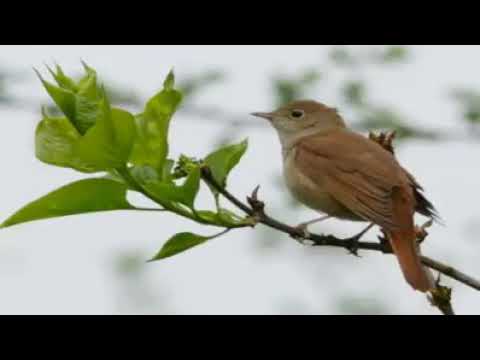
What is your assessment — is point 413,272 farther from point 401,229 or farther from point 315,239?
point 401,229

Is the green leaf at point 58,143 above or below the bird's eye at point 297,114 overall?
below

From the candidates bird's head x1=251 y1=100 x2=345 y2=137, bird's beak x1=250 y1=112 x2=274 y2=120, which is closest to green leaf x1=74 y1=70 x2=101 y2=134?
bird's beak x1=250 y1=112 x2=274 y2=120

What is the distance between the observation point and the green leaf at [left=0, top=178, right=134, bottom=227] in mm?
3033

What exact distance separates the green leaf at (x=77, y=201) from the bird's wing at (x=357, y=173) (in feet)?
5.78

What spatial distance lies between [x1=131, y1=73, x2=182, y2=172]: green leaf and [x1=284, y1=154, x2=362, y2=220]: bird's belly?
8.34 ft

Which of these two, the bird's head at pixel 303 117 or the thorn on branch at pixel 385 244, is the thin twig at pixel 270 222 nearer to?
the thorn on branch at pixel 385 244

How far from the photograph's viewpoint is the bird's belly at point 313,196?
5574 mm

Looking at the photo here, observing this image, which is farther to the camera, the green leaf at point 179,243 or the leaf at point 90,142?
the green leaf at point 179,243

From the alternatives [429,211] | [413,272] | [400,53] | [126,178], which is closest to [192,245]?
[126,178]

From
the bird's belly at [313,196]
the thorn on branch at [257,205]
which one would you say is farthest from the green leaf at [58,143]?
the bird's belly at [313,196]

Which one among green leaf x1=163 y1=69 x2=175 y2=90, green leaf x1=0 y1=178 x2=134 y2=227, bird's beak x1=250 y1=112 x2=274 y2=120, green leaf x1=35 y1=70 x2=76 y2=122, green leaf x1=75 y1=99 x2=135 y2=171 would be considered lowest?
green leaf x1=0 y1=178 x2=134 y2=227

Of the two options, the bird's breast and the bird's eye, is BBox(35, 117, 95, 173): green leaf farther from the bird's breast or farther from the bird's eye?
the bird's eye

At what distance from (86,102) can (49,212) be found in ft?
1.19

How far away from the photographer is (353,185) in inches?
220
